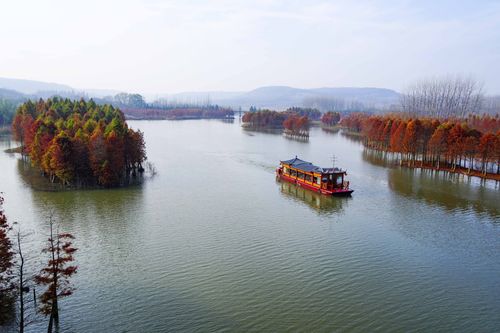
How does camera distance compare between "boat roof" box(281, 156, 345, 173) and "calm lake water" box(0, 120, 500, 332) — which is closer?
"calm lake water" box(0, 120, 500, 332)

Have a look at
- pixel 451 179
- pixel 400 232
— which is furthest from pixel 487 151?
pixel 400 232

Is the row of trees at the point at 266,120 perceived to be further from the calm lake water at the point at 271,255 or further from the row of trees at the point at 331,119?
the calm lake water at the point at 271,255

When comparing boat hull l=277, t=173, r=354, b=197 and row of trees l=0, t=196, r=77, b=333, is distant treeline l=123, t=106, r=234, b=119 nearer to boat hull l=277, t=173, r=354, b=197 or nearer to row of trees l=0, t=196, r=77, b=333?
boat hull l=277, t=173, r=354, b=197

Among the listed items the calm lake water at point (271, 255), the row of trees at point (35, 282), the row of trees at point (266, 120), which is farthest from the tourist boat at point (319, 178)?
the row of trees at point (266, 120)

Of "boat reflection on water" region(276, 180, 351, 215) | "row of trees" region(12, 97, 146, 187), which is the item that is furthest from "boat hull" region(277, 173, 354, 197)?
"row of trees" region(12, 97, 146, 187)

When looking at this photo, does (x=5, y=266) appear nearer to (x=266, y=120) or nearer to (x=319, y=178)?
(x=319, y=178)

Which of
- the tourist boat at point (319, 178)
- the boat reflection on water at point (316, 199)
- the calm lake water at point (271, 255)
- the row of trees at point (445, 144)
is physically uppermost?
the row of trees at point (445, 144)

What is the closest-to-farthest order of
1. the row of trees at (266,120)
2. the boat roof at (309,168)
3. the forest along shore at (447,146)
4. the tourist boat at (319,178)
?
the tourist boat at (319,178)
the boat roof at (309,168)
the forest along shore at (447,146)
the row of trees at (266,120)

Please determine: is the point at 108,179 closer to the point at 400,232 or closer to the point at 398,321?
the point at 400,232
